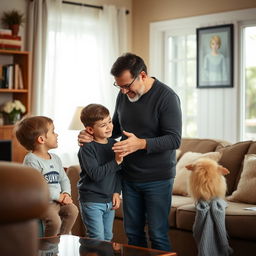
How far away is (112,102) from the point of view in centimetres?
666

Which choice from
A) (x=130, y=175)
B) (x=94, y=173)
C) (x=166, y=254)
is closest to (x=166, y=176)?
(x=130, y=175)

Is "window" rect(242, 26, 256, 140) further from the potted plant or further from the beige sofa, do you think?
the potted plant

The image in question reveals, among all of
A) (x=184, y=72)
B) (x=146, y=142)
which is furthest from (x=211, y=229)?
(x=184, y=72)

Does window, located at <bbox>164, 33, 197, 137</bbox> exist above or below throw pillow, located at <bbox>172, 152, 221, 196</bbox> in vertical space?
above

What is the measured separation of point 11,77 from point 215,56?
6.99 feet

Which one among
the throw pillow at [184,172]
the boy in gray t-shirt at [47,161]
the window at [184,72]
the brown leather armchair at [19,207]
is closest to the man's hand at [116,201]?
the boy in gray t-shirt at [47,161]

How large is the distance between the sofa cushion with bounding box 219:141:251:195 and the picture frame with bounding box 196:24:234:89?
1.57 meters

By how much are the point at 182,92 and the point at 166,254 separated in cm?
426

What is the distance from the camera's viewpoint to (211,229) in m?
3.67

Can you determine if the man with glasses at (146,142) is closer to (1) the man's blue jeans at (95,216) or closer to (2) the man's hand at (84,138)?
(2) the man's hand at (84,138)

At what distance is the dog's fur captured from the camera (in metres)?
3.72

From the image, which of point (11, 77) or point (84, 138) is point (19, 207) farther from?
point (11, 77)

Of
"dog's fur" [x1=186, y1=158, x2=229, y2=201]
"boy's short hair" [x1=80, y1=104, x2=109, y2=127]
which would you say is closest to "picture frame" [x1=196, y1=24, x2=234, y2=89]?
"dog's fur" [x1=186, y1=158, x2=229, y2=201]

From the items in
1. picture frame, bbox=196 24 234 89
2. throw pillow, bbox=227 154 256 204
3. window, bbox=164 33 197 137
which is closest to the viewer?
throw pillow, bbox=227 154 256 204
